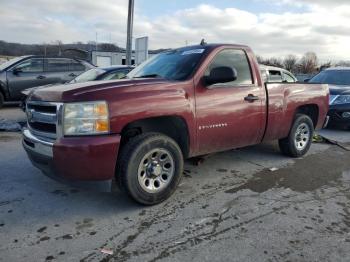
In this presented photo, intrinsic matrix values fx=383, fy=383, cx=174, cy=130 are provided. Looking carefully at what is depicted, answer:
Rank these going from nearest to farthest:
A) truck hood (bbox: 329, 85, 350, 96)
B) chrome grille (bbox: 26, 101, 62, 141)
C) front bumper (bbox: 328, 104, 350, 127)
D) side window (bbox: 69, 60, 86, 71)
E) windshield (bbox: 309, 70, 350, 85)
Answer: chrome grille (bbox: 26, 101, 62, 141) < front bumper (bbox: 328, 104, 350, 127) < truck hood (bbox: 329, 85, 350, 96) < windshield (bbox: 309, 70, 350, 85) < side window (bbox: 69, 60, 86, 71)

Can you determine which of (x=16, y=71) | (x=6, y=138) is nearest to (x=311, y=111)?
(x=6, y=138)

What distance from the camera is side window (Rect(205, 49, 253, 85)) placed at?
495 centimetres

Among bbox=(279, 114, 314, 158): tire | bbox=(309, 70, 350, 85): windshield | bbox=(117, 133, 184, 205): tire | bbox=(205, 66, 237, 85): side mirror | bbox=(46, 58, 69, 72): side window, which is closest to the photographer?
bbox=(117, 133, 184, 205): tire

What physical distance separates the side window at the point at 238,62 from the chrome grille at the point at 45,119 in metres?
2.13

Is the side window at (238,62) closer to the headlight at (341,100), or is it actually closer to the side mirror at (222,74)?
the side mirror at (222,74)

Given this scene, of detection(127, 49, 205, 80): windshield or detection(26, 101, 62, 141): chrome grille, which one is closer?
detection(26, 101, 62, 141): chrome grille

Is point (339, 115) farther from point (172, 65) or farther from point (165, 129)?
point (165, 129)

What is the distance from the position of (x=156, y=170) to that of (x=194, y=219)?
0.66m

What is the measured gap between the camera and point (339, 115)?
365 inches

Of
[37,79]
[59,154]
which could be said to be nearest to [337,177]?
[59,154]

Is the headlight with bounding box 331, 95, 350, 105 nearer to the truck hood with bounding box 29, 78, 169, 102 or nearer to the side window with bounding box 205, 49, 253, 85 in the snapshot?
the side window with bounding box 205, 49, 253, 85

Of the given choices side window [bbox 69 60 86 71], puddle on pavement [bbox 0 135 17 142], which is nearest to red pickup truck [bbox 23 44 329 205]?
puddle on pavement [bbox 0 135 17 142]

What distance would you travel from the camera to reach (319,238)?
3.45 m

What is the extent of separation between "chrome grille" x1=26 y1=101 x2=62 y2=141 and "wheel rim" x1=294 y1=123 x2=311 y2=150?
4.01m
